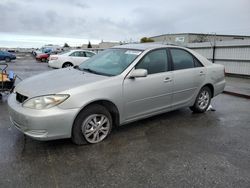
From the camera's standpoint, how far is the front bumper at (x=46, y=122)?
3359 mm

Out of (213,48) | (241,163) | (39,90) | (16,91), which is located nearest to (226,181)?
(241,163)

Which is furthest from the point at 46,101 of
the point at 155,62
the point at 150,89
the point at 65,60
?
the point at 65,60

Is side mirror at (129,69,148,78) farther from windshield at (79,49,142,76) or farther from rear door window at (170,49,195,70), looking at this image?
rear door window at (170,49,195,70)

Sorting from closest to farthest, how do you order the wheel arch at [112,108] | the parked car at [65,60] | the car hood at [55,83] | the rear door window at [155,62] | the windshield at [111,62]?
the car hood at [55,83]
the wheel arch at [112,108]
the windshield at [111,62]
the rear door window at [155,62]
the parked car at [65,60]

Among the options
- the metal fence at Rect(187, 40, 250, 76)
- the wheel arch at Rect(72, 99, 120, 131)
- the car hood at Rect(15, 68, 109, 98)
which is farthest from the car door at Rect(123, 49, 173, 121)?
the metal fence at Rect(187, 40, 250, 76)

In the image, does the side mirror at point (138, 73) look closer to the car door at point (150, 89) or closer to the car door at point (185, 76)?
the car door at point (150, 89)

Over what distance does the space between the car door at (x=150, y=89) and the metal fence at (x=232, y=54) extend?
9478 mm

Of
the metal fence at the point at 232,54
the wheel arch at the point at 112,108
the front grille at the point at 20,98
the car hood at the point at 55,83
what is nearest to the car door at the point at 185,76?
the wheel arch at the point at 112,108

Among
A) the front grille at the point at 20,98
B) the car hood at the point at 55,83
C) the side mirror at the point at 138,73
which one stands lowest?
the front grille at the point at 20,98

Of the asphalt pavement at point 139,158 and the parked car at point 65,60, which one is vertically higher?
the parked car at point 65,60

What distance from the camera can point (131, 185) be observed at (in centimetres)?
281

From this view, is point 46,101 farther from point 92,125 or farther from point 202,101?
point 202,101

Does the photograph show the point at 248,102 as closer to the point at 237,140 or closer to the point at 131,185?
the point at 237,140

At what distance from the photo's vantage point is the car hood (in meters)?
3.59
